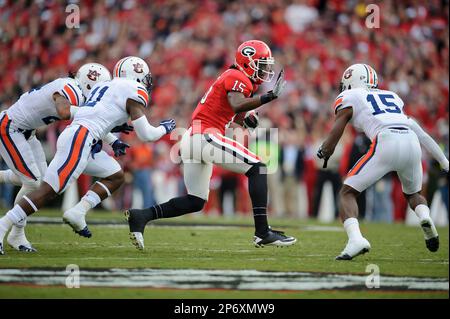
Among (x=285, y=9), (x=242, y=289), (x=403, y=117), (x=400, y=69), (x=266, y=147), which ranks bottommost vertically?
(x=242, y=289)

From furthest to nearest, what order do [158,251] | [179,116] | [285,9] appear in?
[285,9] < [179,116] < [158,251]

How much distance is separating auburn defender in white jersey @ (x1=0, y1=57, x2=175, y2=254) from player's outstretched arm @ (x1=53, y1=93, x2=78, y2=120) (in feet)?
0.25

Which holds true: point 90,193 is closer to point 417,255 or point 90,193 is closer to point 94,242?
point 94,242

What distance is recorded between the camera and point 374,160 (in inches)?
269

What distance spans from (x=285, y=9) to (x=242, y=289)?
1448 centimetres

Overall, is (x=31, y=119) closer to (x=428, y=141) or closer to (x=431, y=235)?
(x=428, y=141)

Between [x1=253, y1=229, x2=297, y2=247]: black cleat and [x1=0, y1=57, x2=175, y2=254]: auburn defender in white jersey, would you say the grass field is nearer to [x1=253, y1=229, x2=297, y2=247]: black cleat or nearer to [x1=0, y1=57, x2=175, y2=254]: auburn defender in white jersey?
[x1=253, y1=229, x2=297, y2=247]: black cleat

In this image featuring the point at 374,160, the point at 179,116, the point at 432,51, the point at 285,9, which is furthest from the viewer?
the point at 285,9

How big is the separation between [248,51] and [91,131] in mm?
1618

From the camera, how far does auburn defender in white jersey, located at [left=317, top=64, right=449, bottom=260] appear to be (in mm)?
6816

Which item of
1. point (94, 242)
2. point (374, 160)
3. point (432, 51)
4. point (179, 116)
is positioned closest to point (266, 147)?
point (179, 116)

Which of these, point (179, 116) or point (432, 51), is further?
point (432, 51)

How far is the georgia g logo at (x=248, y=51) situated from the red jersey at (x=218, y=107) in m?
0.20

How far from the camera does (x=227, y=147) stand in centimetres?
702
